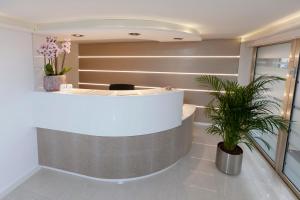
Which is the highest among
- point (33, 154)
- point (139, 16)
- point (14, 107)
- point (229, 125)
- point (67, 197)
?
point (139, 16)

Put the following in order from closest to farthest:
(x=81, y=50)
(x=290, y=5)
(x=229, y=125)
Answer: (x=290, y=5), (x=229, y=125), (x=81, y=50)

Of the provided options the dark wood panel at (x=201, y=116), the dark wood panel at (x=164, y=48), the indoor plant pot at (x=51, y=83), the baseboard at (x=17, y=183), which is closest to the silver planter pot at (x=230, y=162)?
the dark wood panel at (x=201, y=116)

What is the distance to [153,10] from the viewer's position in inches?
79.4

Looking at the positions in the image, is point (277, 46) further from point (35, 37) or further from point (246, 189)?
point (35, 37)

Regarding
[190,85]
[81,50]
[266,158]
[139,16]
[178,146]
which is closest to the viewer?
[139,16]

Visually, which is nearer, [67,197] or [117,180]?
[67,197]

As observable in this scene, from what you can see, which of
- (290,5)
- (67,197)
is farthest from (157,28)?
(67,197)

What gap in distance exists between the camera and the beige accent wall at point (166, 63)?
15.1 ft

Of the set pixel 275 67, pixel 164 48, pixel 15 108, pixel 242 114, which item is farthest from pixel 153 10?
pixel 164 48

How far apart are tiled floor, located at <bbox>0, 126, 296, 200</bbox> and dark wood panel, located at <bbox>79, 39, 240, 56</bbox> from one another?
105 inches

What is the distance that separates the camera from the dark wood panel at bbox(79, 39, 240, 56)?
4523 mm

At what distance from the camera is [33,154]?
2896mm

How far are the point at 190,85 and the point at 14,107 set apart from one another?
143 inches

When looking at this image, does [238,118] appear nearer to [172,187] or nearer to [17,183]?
[172,187]
